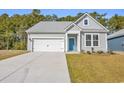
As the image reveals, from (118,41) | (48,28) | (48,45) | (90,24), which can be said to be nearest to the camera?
(48,45)

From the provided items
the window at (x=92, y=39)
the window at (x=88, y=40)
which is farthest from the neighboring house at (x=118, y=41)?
the window at (x=88, y=40)

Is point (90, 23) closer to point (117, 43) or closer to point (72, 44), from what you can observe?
point (72, 44)

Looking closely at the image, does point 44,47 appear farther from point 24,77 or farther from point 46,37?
point 24,77

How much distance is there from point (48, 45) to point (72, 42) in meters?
3.47

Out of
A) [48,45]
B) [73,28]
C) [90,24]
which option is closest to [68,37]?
[73,28]

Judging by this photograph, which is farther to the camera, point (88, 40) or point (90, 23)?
point (90, 23)

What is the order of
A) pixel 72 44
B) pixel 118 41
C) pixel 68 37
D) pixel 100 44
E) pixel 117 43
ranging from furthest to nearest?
pixel 117 43 → pixel 118 41 → pixel 72 44 → pixel 68 37 → pixel 100 44

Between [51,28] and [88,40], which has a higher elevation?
[51,28]

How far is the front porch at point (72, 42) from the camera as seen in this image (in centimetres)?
3203

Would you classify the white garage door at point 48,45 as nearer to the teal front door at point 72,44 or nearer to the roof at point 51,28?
the roof at point 51,28

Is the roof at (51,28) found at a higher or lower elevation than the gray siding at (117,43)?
higher

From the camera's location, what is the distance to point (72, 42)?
33.3 meters
